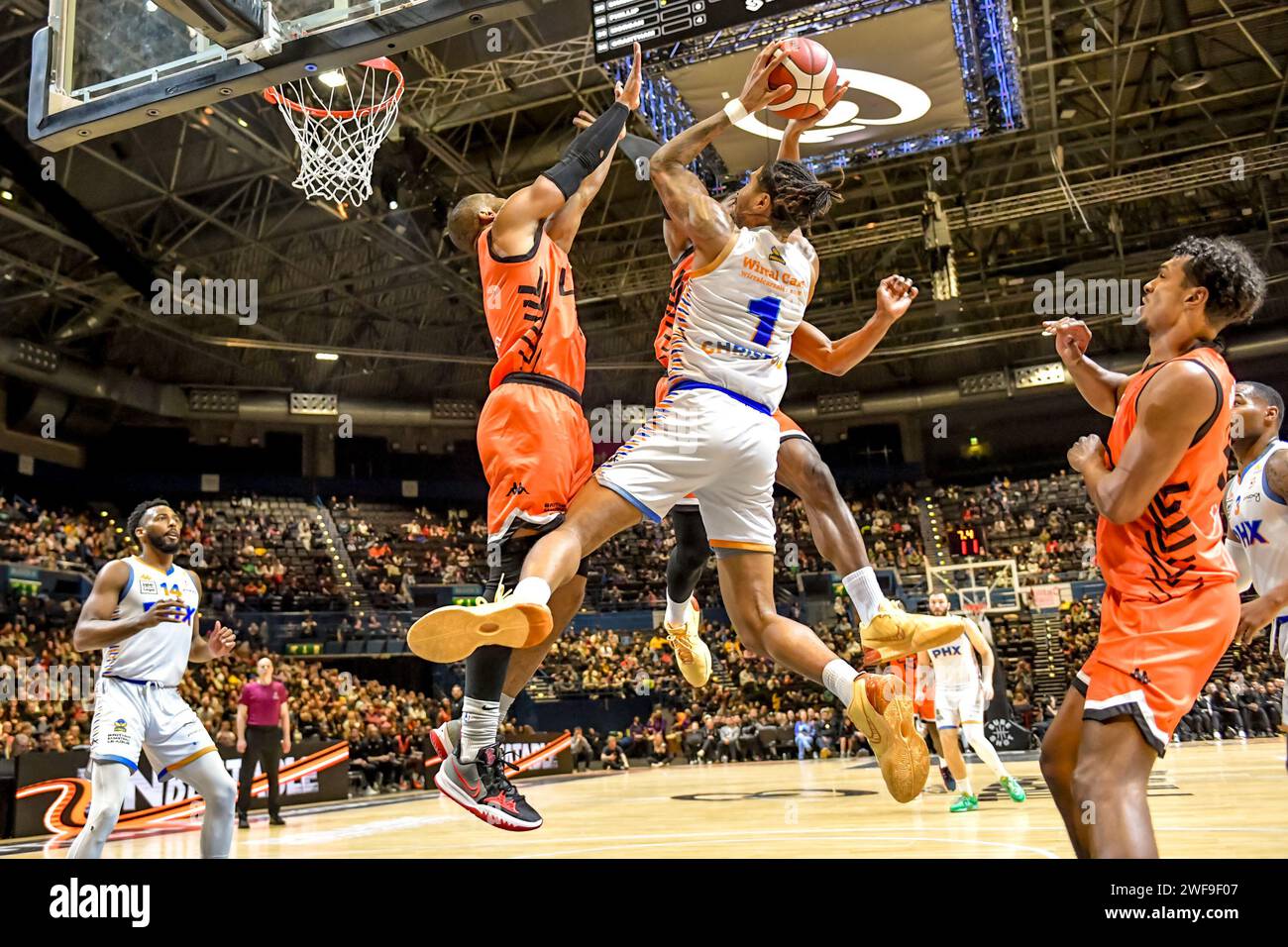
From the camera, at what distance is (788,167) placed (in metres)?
3.94

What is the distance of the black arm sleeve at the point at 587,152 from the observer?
4094 mm

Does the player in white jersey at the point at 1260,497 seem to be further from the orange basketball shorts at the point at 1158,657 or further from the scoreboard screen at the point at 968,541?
the scoreboard screen at the point at 968,541

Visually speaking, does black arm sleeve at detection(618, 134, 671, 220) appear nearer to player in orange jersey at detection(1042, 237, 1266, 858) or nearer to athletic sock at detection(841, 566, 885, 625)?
athletic sock at detection(841, 566, 885, 625)

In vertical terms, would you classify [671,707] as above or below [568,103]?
below

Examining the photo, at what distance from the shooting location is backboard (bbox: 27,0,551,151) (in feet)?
18.5

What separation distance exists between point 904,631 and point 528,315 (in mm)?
1899

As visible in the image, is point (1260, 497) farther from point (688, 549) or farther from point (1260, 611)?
point (688, 549)

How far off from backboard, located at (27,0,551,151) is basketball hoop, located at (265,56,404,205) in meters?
0.31

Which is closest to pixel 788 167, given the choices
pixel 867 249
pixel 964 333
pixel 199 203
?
pixel 199 203

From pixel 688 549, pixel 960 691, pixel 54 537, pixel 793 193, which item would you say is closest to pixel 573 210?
pixel 793 193

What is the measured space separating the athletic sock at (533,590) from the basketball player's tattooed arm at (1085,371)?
1859 mm
